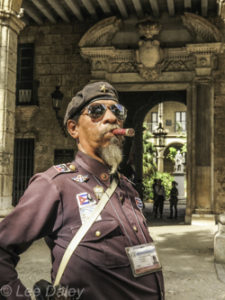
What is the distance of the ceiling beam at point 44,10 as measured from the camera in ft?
38.6

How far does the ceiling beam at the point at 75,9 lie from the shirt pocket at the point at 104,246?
35.8 feet

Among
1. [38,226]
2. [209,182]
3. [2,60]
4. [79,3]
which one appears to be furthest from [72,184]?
[79,3]

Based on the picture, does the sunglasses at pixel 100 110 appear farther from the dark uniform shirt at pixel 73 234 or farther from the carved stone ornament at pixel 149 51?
the carved stone ornament at pixel 149 51

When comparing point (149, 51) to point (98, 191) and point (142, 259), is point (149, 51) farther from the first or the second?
point (142, 259)

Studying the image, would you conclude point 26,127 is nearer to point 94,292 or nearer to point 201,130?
point 201,130

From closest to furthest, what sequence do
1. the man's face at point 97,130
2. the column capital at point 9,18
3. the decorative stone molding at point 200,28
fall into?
the man's face at point 97,130, the column capital at point 9,18, the decorative stone molding at point 200,28

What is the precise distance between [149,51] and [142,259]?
1101 centimetres

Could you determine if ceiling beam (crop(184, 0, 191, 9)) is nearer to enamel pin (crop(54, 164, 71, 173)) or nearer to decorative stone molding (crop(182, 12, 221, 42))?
decorative stone molding (crop(182, 12, 221, 42))

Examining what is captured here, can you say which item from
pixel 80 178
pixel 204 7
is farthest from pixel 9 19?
pixel 204 7

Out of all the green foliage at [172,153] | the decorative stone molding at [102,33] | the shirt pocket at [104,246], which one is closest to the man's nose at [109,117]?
the shirt pocket at [104,246]

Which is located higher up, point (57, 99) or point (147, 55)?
point (147, 55)

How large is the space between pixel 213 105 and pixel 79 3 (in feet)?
15.7

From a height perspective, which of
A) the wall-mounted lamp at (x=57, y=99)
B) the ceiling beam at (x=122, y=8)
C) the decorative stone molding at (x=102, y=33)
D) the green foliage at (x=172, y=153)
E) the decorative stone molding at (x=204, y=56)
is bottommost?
the green foliage at (x=172, y=153)

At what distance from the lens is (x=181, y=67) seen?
12.4 m
